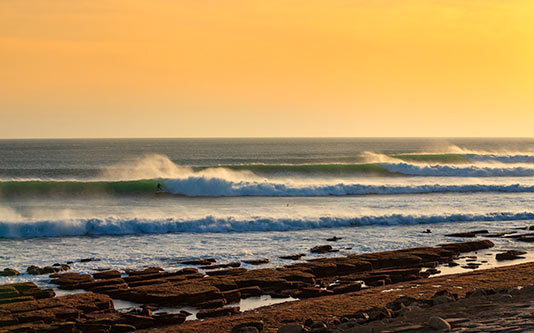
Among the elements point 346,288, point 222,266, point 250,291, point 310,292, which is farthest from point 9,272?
point 346,288

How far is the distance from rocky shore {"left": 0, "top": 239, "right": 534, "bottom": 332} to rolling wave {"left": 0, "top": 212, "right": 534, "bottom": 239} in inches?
227

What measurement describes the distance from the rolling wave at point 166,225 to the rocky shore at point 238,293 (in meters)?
5.78

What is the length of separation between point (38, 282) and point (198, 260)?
143 inches

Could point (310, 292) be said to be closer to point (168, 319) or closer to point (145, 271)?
point (168, 319)

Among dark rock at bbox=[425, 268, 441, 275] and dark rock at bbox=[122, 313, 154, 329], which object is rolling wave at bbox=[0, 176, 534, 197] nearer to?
dark rock at bbox=[425, 268, 441, 275]

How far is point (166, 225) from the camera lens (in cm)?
2039

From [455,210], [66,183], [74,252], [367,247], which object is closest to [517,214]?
[455,210]

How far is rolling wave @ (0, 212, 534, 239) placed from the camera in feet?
65.0

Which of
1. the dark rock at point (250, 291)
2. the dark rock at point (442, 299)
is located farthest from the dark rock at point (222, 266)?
the dark rock at point (442, 299)

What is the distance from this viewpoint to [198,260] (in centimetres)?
1469

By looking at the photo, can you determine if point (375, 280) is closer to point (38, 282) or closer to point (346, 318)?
point (346, 318)

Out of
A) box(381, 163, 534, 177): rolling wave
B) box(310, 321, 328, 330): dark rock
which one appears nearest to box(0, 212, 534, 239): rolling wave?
box(310, 321, 328, 330): dark rock

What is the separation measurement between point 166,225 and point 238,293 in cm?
954

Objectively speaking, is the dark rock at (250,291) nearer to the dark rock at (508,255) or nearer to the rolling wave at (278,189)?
the dark rock at (508,255)
